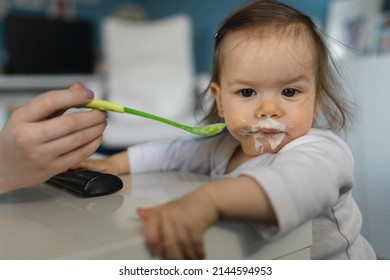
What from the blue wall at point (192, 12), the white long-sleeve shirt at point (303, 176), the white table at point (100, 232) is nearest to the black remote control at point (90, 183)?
the white table at point (100, 232)

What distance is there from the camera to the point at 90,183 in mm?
362

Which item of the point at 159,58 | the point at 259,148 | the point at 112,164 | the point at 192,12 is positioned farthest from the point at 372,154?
the point at 192,12

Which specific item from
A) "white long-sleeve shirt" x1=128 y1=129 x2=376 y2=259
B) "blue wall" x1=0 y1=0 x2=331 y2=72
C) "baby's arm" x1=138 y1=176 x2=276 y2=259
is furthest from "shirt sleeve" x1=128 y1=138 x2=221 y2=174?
"blue wall" x1=0 y1=0 x2=331 y2=72

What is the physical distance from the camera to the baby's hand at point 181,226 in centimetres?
24

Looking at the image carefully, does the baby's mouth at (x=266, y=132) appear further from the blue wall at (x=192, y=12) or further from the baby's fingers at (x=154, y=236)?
the blue wall at (x=192, y=12)

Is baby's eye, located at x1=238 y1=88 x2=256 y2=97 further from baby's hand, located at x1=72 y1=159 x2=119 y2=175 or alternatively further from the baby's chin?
baby's hand, located at x1=72 y1=159 x2=119 y2=175

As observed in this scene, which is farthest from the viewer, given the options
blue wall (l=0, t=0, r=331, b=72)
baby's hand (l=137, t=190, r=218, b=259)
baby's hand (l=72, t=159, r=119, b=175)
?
blue wall (l=0, t=0, r=331, b=72)

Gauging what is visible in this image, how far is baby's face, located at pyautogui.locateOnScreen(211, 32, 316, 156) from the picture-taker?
35 cm

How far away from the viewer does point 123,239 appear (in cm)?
24

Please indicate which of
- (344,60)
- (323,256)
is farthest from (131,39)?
(323,256)

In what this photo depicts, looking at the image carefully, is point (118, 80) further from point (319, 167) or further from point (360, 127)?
point (319, 167)

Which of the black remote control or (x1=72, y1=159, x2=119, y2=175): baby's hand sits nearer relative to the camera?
the black remote control

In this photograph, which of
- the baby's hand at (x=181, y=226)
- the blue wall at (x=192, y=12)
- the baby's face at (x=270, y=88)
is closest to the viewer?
the baby's hand at (x=181, y=226)

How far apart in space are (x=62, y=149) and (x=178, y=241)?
5.6 inches
